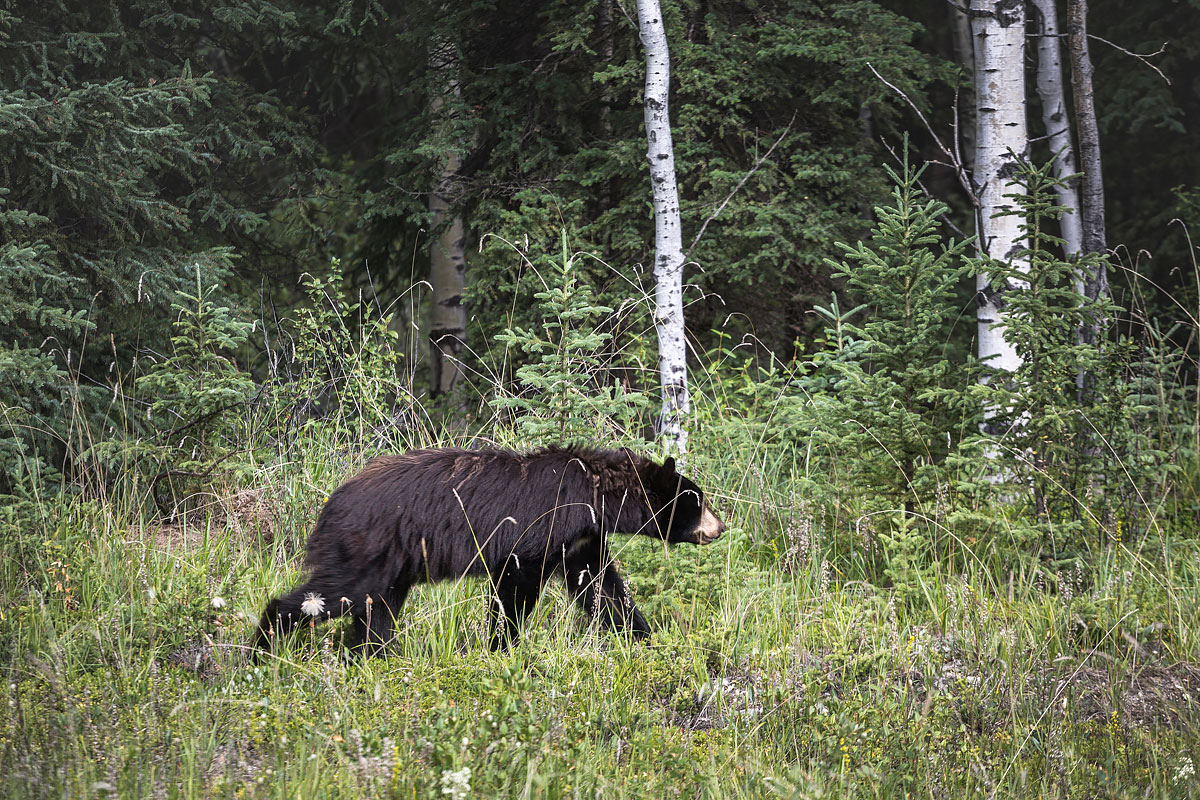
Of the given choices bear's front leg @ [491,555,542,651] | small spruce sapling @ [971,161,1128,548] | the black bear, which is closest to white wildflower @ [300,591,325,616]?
the black bear

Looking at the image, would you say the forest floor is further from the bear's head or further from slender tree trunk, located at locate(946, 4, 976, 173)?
slender tree trunk, located at locate(946, 4, 976, 173)

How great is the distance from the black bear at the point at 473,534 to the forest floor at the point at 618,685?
0.14m

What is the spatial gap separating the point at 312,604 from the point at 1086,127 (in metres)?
6.57

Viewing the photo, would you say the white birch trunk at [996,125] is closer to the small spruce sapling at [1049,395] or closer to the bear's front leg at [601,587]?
the small spruce sapling at [1049,395]

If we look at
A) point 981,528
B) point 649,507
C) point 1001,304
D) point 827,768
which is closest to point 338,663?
point 649,507

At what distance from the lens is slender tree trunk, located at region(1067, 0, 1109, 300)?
23.8ft

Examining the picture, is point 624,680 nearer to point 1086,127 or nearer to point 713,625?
point 713,625

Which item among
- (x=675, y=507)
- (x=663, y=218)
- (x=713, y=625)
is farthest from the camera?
(x=663, y=218)

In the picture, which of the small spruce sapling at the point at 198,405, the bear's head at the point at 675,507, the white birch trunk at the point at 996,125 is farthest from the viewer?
the white birch trunk at the point at 996,125

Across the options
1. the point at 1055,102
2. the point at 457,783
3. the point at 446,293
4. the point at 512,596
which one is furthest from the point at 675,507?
the point at 1055,102

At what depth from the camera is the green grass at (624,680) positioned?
291 centimetres

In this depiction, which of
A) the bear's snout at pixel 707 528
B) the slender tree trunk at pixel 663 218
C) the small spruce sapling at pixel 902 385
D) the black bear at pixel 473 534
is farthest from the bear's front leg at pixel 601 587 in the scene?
the slender tree trunk at pixel 663 218

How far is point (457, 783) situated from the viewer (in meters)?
2.59

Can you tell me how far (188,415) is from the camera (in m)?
6.07
